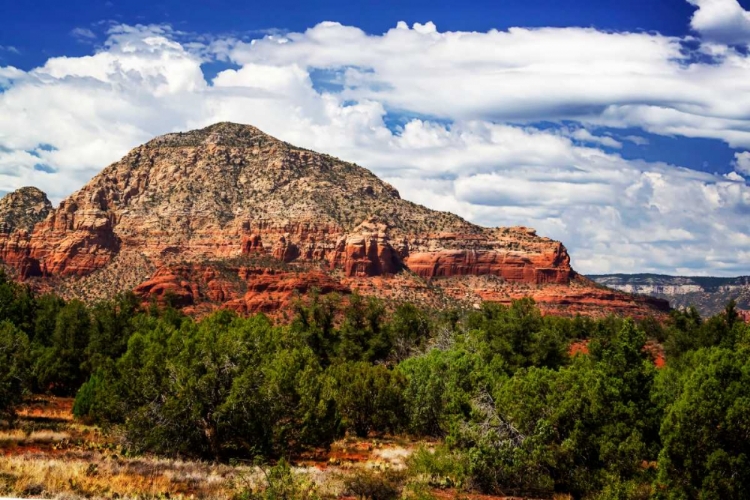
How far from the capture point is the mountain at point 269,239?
13988 cm

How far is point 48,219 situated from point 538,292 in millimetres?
119917

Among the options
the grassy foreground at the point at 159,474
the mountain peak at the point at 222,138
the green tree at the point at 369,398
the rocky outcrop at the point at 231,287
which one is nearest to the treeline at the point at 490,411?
the green tree at the point at 369,398

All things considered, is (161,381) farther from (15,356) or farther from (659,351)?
(659,351)

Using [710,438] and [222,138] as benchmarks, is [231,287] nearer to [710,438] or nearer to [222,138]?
[222,138]

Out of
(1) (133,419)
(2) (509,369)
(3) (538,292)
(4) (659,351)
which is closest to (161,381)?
(1) (133,419)

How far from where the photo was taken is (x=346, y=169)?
7313 inches

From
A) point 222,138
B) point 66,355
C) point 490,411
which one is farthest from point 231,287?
point 490,411

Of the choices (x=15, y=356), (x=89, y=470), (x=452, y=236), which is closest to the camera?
(x=89, y=470)

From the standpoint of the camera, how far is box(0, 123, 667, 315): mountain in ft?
459

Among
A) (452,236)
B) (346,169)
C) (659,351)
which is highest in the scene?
(346,169)

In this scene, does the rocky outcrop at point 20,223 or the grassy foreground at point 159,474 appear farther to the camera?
the rocky outcrop at point 20,223

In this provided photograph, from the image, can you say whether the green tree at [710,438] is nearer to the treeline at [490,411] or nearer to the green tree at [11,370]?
the treeline at [490,411]

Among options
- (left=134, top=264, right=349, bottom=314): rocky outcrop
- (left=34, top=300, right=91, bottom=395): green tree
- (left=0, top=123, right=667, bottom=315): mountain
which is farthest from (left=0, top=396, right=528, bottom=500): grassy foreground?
(left=0, top=123, right=667, bottom=315): mountain

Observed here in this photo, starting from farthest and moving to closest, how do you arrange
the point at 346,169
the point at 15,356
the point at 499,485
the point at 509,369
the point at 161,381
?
1. the point at 346,169
2. the point at 509,369
3. the point at 15,356
4. the point at 161,381
5. the point at 499,485
